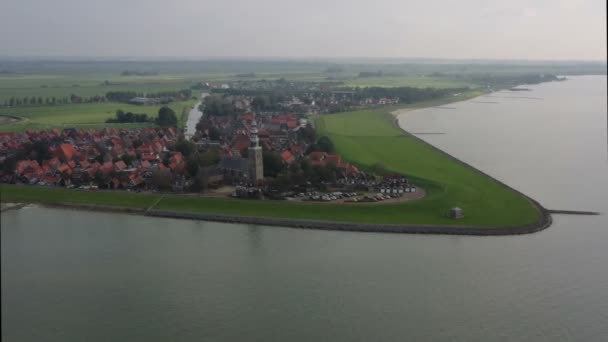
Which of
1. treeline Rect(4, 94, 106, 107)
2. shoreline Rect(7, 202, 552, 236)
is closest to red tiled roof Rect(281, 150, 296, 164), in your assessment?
shoreline Rect(7, 202, 552, 236)

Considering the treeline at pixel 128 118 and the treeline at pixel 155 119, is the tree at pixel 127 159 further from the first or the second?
the treeline at pixel 128 118

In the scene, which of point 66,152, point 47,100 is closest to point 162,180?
point 66,152

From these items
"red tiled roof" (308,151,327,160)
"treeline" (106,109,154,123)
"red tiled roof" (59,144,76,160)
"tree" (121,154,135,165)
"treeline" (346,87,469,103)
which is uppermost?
"treeline" (346,87,469,103)

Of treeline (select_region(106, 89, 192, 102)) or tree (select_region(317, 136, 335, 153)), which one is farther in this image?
treeline (select_region(106, 89, 192, 102))

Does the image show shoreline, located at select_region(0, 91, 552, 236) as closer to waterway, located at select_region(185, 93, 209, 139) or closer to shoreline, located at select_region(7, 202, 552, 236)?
shoreline, located at select_region(7, 202, 552, 236)

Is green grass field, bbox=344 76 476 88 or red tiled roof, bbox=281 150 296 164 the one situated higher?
green grass field, bbox=344 76 476 88

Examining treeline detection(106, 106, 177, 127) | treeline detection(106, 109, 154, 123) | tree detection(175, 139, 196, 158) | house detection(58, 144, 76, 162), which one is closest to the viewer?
house detection(58, 144, 76, 162)

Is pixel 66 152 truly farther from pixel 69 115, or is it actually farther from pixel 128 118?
pixel 69 115
